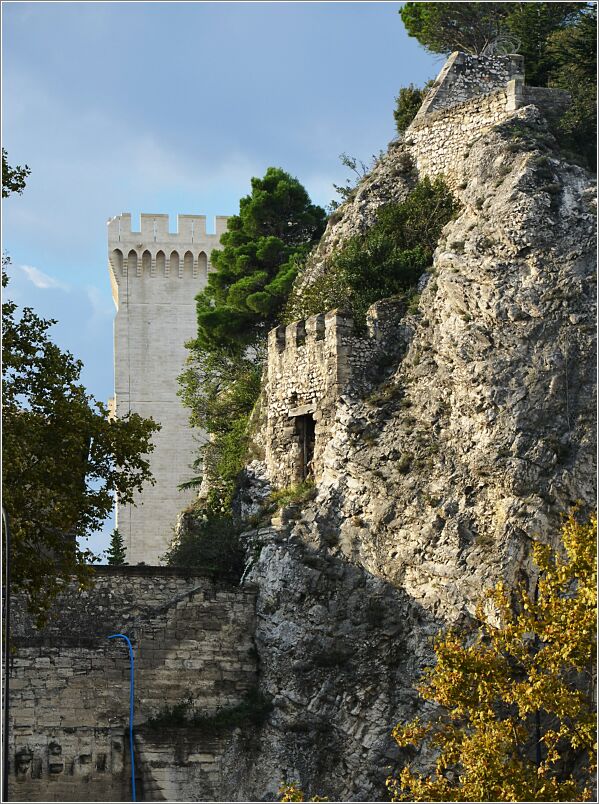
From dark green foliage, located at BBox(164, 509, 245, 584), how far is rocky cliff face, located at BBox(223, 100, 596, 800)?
463 mm

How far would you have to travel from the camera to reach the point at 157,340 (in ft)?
182

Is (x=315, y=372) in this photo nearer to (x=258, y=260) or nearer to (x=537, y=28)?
(x=258, y=260)

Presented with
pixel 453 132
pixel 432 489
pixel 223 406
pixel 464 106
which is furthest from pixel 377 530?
pixel 464 106

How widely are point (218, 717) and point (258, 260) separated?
48.5ft

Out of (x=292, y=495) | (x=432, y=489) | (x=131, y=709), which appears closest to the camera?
(x=131, y=709)

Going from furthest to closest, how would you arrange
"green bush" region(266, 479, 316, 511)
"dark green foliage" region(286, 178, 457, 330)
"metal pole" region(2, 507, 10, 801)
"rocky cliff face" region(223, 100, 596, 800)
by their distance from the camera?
"dark green foliage" region(286, 178, 457, 330) < "green bush" region(266, 479, 316, 511) < "rocky cliff face" region(223, 100, 596, 800) < "metal pole" region(2, 507, 10, 801)

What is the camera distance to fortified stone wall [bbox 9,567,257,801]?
105 feet

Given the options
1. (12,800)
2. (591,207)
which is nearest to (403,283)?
(591,207)

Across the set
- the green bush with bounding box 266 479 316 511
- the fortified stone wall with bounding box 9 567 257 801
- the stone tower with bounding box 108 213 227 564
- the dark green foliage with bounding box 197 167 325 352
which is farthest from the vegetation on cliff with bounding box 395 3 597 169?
the stone tower with bounding box 108 213 227 564

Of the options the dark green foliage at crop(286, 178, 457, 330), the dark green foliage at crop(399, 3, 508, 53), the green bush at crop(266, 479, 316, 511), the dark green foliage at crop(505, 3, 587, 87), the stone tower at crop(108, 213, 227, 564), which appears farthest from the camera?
the stone tower at crop(108, 213, 227, 564)

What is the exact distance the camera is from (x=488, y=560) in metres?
32.1

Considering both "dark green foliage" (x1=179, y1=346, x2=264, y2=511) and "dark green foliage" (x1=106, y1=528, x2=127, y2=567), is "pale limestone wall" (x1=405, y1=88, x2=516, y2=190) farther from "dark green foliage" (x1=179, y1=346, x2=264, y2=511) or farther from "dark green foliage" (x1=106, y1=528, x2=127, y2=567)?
"dark green foliage" (x1=106, y1=528, x2=127, y2=567)

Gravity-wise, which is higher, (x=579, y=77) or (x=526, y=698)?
(x=579, y=77)

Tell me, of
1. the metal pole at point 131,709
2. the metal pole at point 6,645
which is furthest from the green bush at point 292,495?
the metal pole at point 6,645
